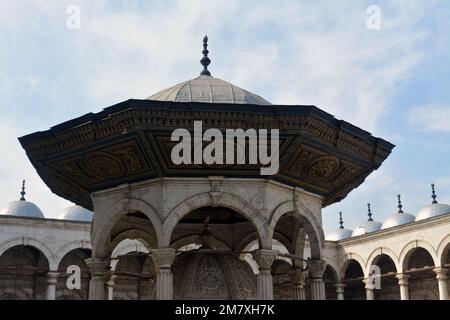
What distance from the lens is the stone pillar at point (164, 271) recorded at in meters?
9.14

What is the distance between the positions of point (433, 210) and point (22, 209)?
1883cm

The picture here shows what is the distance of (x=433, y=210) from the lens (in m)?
29.6

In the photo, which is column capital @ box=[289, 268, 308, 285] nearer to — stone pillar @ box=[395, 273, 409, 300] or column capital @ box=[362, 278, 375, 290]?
stone pillar @ box=[395, 273, 409, 300]

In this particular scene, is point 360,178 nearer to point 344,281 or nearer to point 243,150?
point 243,150

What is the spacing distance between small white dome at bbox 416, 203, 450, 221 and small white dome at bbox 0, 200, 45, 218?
17783mm

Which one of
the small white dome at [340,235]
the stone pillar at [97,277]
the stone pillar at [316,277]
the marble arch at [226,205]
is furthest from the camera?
the small white dome at [340,235]

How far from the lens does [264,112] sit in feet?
30.0

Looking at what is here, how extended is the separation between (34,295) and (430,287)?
1676cm

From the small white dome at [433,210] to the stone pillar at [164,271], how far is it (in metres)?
22.5

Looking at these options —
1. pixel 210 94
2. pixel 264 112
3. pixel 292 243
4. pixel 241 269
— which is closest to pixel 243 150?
pixel 264 112

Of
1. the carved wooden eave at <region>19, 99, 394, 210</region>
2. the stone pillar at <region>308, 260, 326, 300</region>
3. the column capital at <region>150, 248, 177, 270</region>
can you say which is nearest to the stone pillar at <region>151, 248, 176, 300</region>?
the column capital at <region>150, 248, 177, 270</region>

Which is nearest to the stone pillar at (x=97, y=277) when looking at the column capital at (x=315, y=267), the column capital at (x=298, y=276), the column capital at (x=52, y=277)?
the column capital at (x=315, y=267)

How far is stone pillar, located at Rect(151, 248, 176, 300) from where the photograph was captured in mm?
9141

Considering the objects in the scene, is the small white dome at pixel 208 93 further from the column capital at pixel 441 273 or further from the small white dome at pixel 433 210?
the small white dome at pixel 433 210
